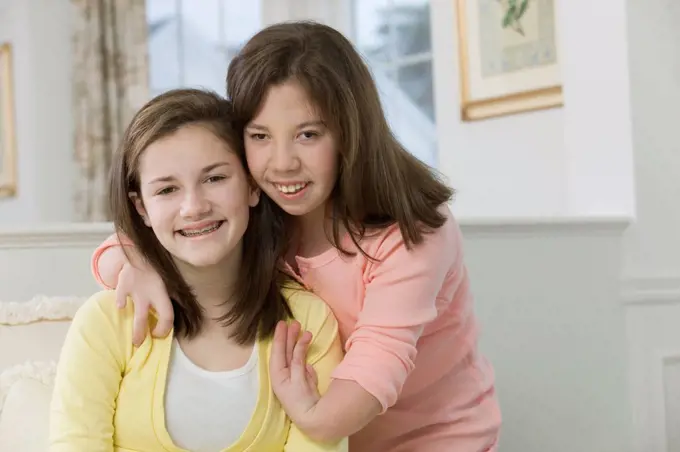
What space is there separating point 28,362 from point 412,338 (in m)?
0.73

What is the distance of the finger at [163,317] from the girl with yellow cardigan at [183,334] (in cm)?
2

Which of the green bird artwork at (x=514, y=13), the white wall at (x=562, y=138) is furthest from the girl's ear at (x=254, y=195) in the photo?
the green bird artwork at (x=514, y=13)

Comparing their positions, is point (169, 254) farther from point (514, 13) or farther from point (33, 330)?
point (514, 13)

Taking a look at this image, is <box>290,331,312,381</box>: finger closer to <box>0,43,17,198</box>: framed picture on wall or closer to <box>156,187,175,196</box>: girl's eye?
<box>156,187,175,196</box>: girl's eye

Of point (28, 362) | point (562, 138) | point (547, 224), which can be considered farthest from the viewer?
point (562, 138)

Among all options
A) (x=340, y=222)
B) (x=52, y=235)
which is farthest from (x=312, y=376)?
(x=52, y=235)

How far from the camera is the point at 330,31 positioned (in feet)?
4.66

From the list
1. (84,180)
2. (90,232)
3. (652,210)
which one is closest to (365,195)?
(90,232)

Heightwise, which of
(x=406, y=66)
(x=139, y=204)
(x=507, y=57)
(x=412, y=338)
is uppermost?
(x=406, y=66)

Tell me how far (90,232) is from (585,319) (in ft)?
4.55

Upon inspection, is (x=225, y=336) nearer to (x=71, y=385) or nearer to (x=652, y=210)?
(x=71, y=385)

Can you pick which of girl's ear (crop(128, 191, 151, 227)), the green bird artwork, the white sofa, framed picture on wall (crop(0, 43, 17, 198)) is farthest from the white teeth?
framed picture on wall (crop(0, 43, 17, 198))

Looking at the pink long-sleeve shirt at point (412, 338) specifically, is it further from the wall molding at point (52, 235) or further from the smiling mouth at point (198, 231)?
the wall molding at point (52, 235)

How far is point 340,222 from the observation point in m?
1.48
